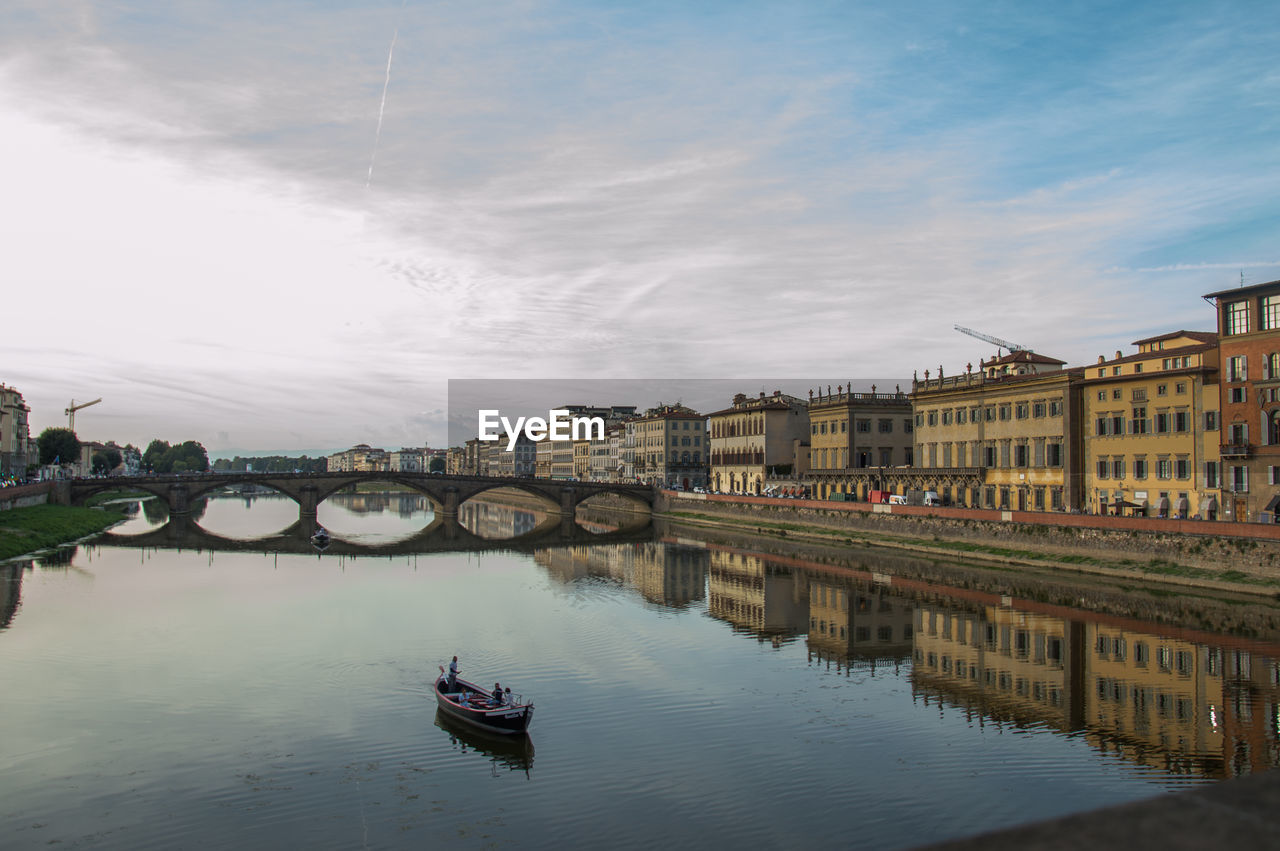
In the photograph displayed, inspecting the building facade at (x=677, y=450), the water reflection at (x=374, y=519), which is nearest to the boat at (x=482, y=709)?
the water reflection at (x=374, y=519)

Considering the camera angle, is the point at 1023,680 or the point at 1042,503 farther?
the point at 1042,503

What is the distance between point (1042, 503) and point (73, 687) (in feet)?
204

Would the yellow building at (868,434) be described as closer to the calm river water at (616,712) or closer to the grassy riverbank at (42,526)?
the calm river water at (616,712)

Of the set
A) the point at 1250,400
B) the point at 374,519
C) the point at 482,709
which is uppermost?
the point at 1250,400

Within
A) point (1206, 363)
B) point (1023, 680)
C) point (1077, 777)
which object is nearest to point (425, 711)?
point (1077, 777)

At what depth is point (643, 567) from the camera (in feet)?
225

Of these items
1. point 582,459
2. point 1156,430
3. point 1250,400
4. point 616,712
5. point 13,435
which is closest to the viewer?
point 616,712

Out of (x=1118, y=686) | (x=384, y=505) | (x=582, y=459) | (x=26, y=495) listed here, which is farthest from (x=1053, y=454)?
(x=384, y=505)

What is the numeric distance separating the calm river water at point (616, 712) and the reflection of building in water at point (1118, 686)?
150mm

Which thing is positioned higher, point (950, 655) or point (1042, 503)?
point (1042, 503)

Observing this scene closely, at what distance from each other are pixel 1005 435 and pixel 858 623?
35.6m

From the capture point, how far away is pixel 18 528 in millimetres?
72812

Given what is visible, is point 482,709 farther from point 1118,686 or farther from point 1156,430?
point 1156,430

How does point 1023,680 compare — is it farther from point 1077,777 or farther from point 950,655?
point 1077,777
